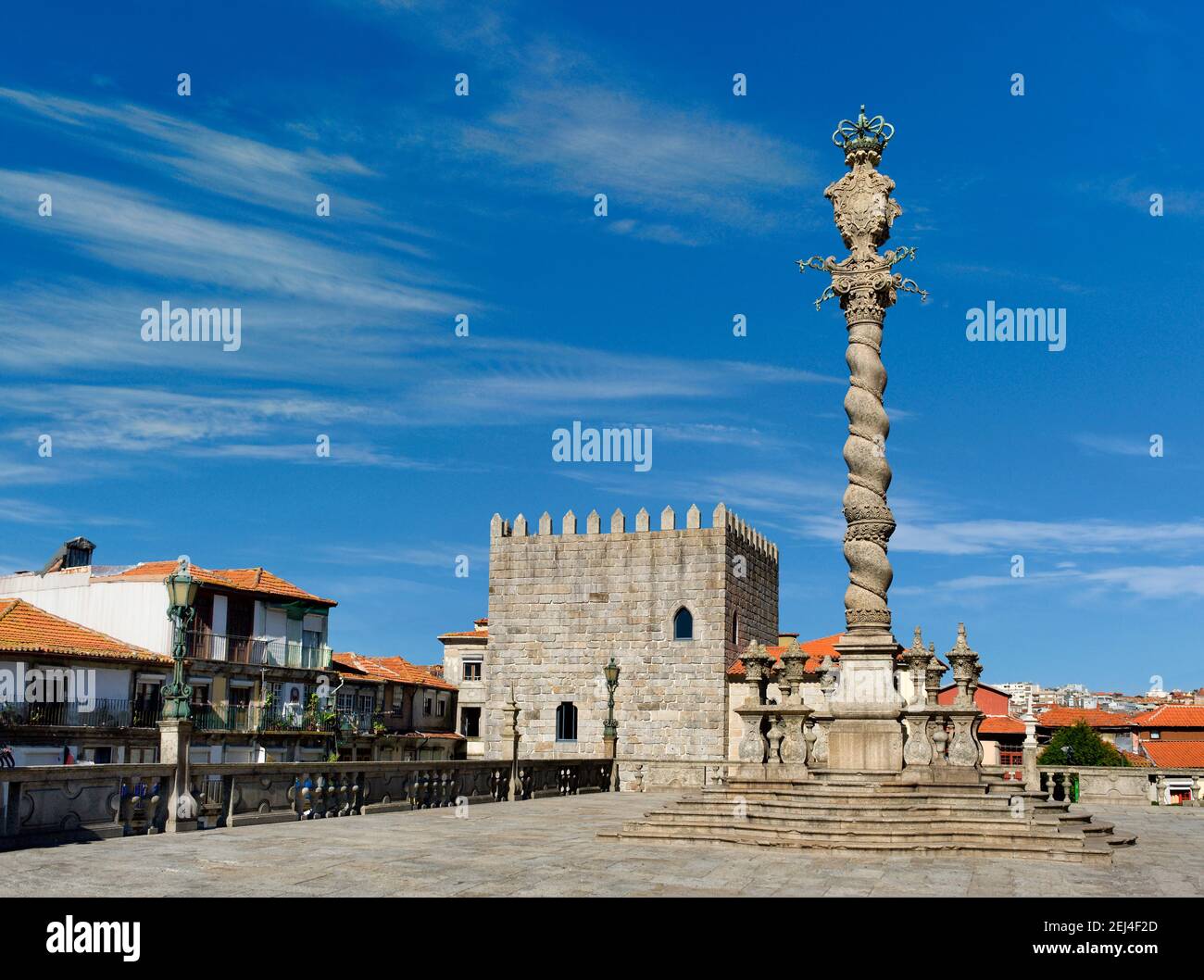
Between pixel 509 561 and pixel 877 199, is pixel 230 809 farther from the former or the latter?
pixel 509 561

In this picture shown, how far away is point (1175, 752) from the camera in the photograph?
2315 inches

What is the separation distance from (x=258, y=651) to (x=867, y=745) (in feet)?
114

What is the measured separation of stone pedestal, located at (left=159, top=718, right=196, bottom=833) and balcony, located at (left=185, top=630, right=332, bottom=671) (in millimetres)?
27565

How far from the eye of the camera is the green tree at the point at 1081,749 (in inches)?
2211

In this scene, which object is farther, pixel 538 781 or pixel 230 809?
pixel 538 781

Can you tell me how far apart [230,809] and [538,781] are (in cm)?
1200

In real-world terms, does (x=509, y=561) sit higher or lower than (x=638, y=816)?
higher

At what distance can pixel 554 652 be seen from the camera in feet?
149

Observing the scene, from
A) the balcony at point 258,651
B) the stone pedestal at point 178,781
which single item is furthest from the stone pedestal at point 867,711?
the balcony at point 258,651

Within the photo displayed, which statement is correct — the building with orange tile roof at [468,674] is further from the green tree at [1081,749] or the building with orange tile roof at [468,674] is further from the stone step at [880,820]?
the stone step at [880,820]

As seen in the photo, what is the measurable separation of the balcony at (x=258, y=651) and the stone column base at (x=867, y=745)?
2996 centimetres

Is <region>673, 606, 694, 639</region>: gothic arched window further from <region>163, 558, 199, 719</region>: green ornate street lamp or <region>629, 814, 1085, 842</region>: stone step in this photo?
<region>163, 558, 199, 719</region>: green ornate street lamp
